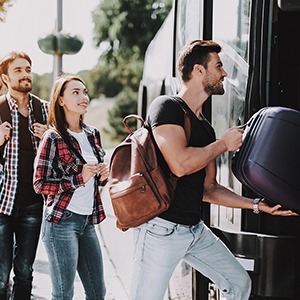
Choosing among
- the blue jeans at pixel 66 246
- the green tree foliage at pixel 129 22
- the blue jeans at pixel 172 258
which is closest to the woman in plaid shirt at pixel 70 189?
the blue jeans at pixel 66 246

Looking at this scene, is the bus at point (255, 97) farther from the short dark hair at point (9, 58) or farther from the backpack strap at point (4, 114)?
the backpack strap at point (4, 114)

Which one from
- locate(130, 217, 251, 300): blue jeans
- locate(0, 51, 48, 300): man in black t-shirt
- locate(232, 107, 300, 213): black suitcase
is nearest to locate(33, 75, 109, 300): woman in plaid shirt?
locate(0, 51, 48, 300): man in black t-shirt

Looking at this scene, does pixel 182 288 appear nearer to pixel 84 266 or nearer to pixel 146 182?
pixel 84 266

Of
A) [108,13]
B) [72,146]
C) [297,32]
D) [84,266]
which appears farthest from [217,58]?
[108,13]

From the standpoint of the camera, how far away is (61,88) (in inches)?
170

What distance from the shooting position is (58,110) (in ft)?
14.1

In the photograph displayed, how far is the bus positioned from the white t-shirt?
652 mm

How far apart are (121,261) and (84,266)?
4.02 m

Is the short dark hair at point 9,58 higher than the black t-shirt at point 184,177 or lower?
higher

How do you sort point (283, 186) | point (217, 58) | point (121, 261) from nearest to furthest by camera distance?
point (283, 186)
point (217, 58)
point (121, 261)

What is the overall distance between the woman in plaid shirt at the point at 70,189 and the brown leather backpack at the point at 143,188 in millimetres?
608

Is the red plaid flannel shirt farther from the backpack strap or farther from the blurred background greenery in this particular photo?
the blurred background greenery

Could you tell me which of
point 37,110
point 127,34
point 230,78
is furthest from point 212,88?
point 127,34

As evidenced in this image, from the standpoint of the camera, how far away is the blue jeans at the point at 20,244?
4621 millimetres
